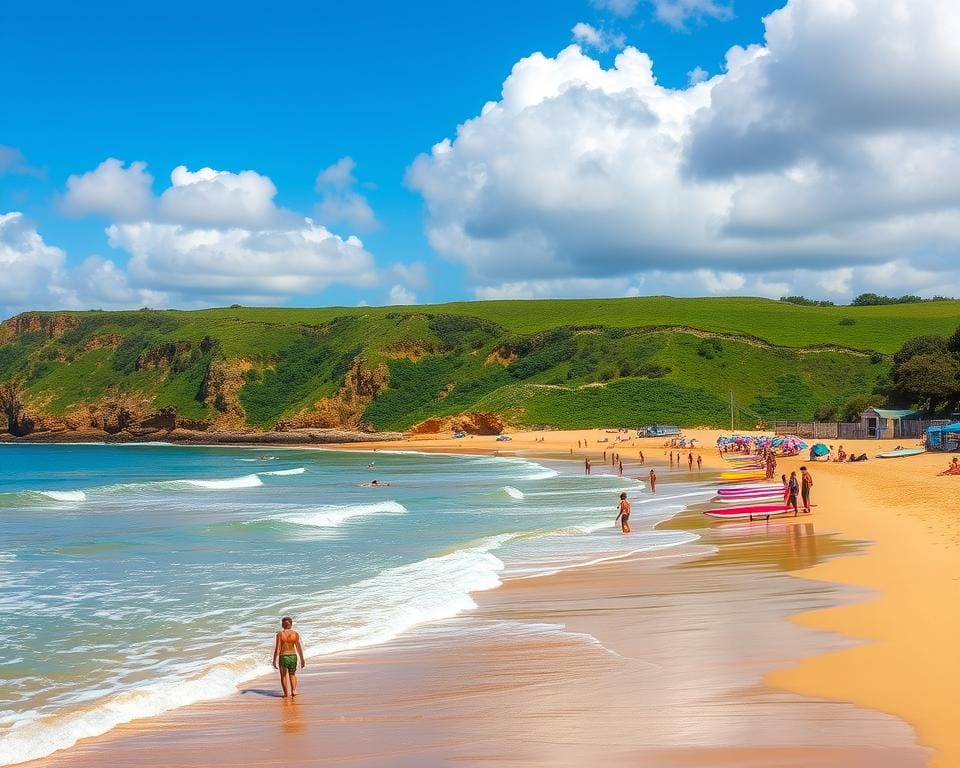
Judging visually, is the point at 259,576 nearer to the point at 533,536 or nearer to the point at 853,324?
the point at 533,536

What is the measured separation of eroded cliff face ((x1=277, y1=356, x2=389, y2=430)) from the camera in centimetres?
12306

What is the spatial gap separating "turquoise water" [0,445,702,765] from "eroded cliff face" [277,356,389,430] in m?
75.8

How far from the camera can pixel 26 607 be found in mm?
16281

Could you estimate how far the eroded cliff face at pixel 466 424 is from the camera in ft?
337

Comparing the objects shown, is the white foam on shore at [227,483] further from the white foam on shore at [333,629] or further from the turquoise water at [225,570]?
the white foam on shore at [333,629]

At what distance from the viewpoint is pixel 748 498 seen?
31984mm

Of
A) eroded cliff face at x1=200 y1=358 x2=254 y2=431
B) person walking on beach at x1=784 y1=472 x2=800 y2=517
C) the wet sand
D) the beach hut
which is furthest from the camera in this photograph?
eroded cliff face at x1=200 y1=358 x2=254 y2=431

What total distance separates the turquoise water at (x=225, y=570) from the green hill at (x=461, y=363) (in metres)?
59.7

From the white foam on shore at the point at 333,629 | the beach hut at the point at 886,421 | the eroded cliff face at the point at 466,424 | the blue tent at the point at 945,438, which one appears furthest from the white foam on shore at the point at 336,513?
the eroded cliff face at the point at 466,424

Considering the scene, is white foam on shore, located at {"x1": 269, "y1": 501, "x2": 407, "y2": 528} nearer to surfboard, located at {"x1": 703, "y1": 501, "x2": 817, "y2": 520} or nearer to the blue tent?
surfboard, located at {"x1": 703, "y1": 501, "x2": 817, "y2": 520}

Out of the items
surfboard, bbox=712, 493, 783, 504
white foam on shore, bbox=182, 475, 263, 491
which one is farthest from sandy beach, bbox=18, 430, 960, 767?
white foam on shore, bbox=182, 475, 263, 491

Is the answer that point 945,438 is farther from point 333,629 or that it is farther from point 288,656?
point 288,656

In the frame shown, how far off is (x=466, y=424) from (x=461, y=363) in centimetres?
2645

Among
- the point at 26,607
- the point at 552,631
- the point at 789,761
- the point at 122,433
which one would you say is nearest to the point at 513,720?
the point at 789,761
